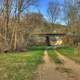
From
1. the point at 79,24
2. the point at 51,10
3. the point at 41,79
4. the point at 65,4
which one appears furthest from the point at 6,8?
the point at 51,10

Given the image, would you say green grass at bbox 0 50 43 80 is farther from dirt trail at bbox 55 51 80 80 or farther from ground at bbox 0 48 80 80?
dirt trail at bbox 55 51 80 80

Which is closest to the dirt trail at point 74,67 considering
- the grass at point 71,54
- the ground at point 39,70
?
the ground at point 39,70

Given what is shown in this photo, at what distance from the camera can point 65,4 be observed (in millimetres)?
66500

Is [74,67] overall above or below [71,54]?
above

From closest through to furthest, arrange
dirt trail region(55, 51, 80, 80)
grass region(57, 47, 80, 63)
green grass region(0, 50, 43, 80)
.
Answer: green grass region(0, 50, 43, 80) < dirt trail region(55, 51, 80, 80) < grass region(57, 47, 80, 63)

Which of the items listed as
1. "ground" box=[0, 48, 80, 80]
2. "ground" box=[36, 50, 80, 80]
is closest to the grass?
"ground" box=[0, 48, 80, 80]

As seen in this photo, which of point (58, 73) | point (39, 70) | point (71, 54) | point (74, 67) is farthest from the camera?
point (71, 54)

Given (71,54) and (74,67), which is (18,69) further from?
(71,54)

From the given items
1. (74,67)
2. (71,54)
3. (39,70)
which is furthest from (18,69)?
(71,54)

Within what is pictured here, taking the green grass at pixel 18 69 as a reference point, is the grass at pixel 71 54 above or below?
below

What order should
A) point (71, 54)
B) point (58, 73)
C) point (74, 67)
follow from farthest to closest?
point (71, 54), point (74, 67), point (58, 73)

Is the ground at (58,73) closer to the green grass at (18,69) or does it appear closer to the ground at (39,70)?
the ground at (39,70)

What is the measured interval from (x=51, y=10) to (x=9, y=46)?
1863 inches

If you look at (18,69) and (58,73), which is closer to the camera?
(58,73)
